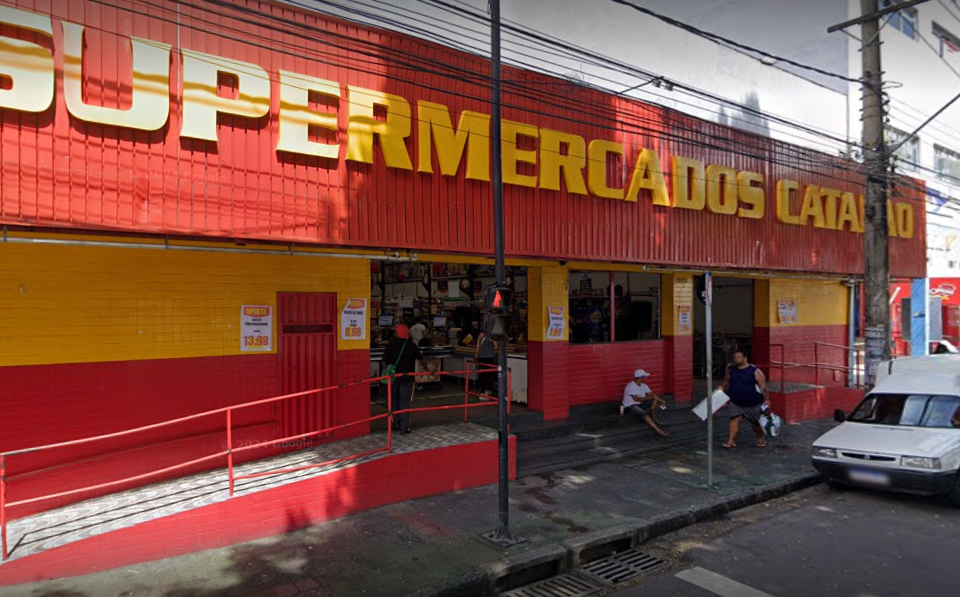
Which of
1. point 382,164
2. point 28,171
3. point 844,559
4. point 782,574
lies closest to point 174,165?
point 28,171

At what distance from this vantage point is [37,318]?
6645 mm

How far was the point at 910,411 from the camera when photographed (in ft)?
29.3

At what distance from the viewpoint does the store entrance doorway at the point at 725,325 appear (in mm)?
16922

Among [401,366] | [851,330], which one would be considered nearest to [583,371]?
[401,366]

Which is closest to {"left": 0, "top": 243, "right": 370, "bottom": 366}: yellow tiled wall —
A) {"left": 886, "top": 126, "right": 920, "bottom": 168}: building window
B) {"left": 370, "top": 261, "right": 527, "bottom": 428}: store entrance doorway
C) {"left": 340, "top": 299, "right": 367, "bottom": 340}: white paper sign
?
{"left": 340, "top": 299, "right": 367, "bottom": 340}: white paper sign

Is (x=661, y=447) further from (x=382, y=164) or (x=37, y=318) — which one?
(x=37, y=318)

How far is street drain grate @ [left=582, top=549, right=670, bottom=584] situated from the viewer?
19.8 ft

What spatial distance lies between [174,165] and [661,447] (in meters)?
8.95

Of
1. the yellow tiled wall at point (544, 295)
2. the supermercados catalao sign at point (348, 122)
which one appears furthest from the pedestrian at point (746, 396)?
the supermercados catalao sign at point (348, 122)

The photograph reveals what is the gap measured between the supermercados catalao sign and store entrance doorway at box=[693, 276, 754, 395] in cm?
512

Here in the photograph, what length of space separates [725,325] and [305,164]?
14498 millimetres

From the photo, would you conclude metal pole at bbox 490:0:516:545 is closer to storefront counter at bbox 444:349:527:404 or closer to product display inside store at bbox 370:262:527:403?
storefront counter at bbox 444:349:527:404

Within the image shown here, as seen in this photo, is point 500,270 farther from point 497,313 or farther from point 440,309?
point 440,309

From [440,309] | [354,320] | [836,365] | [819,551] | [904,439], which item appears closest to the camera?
[819,551]
